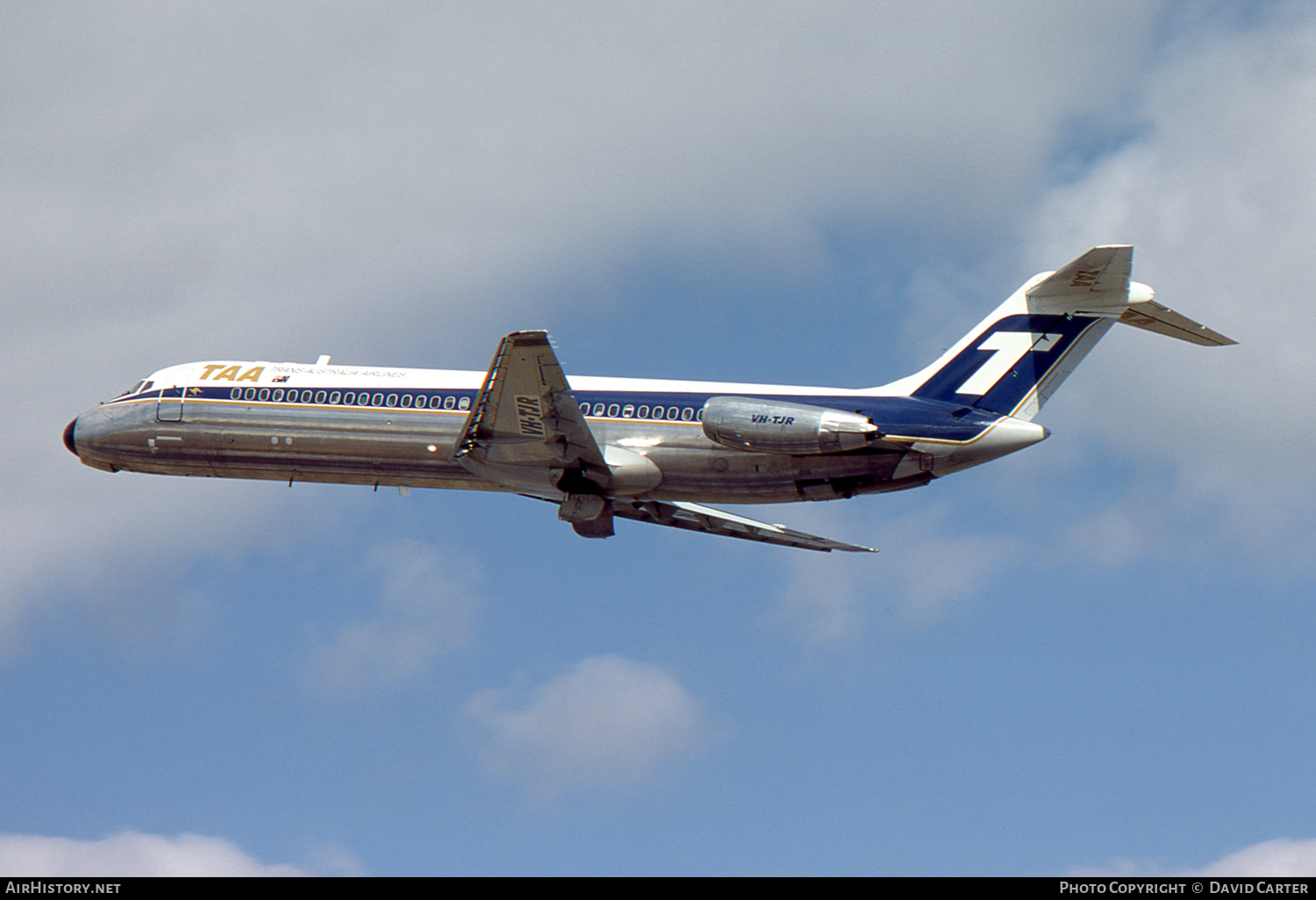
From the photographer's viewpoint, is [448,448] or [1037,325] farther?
[448,448]

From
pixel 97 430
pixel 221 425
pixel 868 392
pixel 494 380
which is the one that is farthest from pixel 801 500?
pixel 97 430

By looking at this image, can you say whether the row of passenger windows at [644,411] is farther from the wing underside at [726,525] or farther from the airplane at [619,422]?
the wing underside at [726,525]

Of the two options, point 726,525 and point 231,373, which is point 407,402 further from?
point 726,525

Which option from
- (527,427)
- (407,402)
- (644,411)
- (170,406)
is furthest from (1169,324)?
(170,406)

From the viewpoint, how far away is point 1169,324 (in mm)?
31688

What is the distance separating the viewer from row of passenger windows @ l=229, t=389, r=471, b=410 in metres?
36.2

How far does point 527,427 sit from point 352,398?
589cm

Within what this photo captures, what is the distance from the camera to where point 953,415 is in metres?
32.5

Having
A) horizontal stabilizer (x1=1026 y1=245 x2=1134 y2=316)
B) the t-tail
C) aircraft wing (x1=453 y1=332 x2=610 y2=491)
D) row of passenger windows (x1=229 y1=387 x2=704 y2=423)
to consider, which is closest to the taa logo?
row of passenger windows (x1=229 y1=387 x2=704 y2=423)

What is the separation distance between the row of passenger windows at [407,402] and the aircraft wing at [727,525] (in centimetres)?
624

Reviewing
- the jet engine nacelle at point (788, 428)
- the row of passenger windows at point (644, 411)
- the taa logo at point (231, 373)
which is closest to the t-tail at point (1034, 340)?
the jet engine nacelle at point (788, 428)
